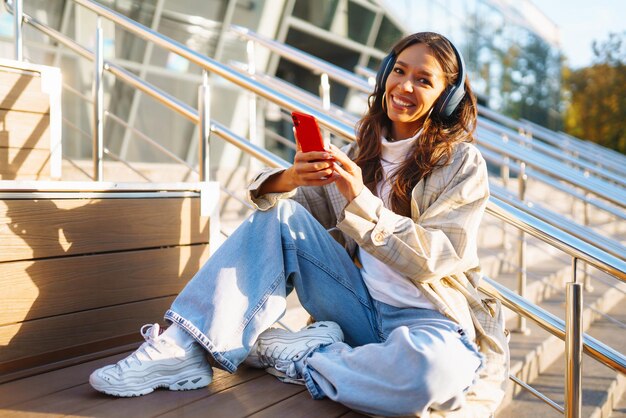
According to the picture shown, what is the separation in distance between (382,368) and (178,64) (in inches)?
244

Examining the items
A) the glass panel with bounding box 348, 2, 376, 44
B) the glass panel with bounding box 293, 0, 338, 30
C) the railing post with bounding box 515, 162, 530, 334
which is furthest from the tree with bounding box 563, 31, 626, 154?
the railing post with bounding box 515, 162, 530, 334

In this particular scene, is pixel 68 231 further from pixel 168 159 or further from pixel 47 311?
pixel 168 159

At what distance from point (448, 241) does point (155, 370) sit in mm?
808

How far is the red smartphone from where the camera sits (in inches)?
57.7

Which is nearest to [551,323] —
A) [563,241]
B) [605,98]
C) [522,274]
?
[563,241]

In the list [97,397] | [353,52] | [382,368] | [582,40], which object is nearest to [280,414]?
[382,368]

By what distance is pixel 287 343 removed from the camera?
5.26 ft

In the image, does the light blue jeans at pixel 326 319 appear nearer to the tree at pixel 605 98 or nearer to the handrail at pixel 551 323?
the handrail at pixel 551 323

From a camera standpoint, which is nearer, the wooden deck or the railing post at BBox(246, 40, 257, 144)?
the wooden deck

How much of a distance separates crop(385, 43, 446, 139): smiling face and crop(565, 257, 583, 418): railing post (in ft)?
2.00

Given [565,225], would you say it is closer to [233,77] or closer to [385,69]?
[385,69]

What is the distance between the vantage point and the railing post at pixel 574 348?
1.45 m

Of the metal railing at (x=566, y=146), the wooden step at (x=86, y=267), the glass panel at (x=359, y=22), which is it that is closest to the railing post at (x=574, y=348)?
→ the wooden step at (x=86, y=267)

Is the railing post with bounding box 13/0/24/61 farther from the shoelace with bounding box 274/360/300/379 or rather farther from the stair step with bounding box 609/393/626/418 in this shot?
the stair step with bounding box 609/393/626/418
